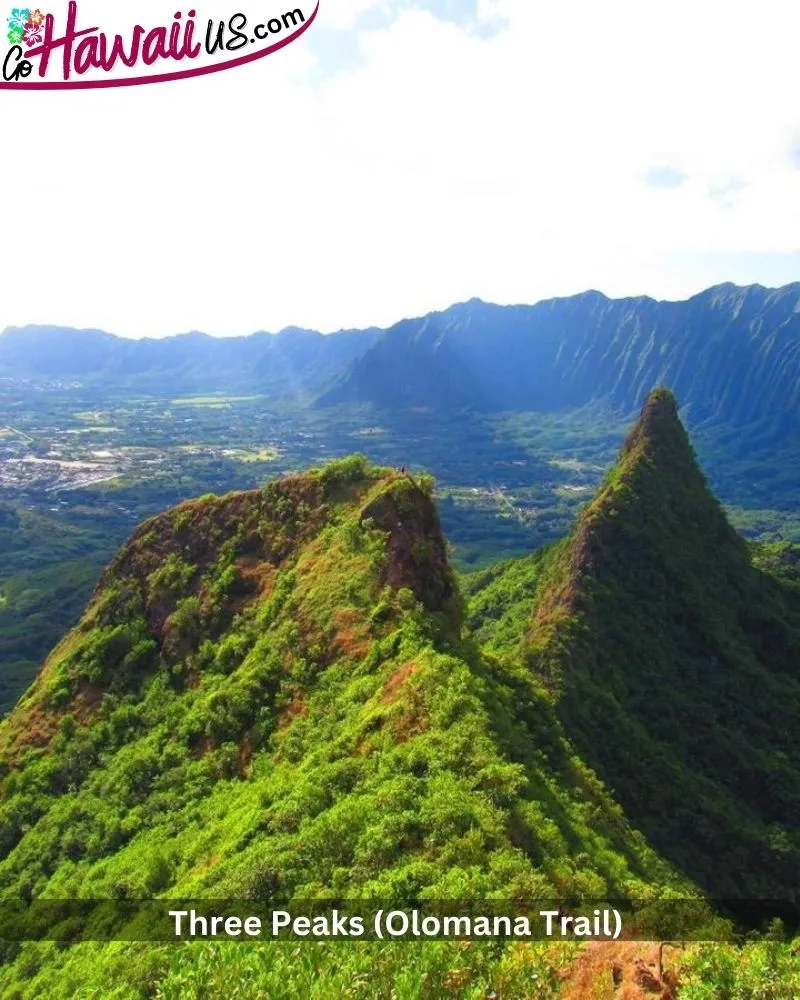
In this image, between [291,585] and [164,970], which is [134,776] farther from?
[164,970]

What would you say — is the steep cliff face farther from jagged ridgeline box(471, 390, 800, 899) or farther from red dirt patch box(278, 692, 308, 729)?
red dirt patch box(278, 692, 308, 729)

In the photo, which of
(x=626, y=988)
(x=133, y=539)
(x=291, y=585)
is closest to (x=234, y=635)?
(x=291, y=585)

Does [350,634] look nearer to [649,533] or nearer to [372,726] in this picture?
[372,726]

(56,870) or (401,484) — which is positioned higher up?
(401,484)

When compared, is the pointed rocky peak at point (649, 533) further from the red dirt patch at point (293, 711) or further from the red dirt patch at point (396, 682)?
the red dirt patch at point (293, 711)

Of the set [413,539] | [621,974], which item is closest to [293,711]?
[413,539]

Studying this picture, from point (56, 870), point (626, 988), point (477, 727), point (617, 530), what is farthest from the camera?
point (617, 530)
